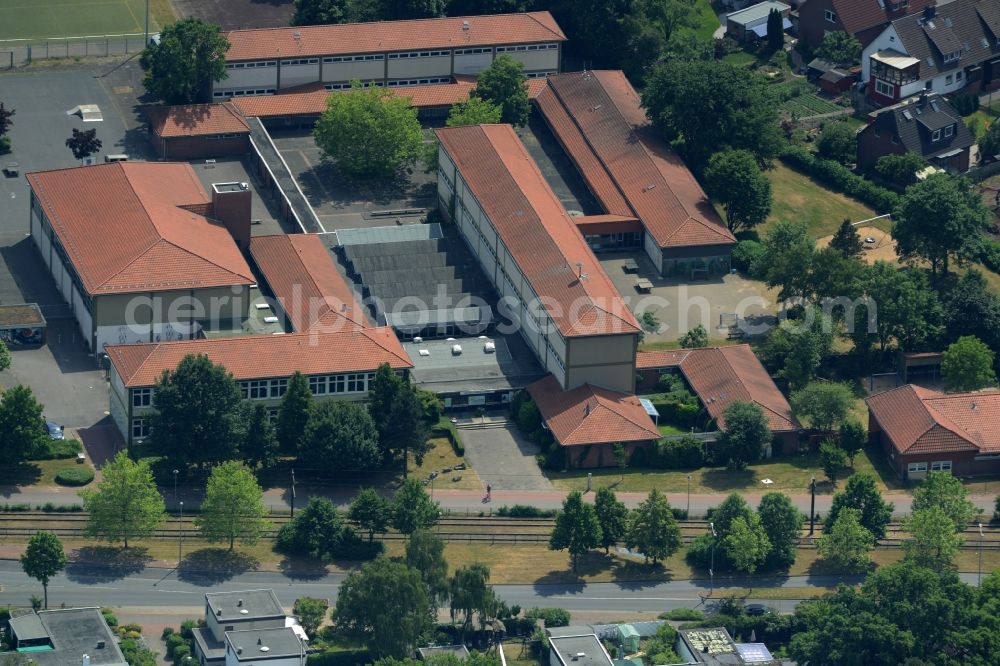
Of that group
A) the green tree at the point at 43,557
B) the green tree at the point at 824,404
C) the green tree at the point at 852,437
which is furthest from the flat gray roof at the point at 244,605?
the green tree at the point at 852,437

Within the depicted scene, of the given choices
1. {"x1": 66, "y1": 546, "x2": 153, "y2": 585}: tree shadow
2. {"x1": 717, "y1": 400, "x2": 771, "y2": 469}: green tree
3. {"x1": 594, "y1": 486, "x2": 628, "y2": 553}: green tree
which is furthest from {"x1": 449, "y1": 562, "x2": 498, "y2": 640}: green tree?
{"x1": 717, "y1": 400, "x2": 771, "y2": 469}: green tree

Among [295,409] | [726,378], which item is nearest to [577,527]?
[295,409]

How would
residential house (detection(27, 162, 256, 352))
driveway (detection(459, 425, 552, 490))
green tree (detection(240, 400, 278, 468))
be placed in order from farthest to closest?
residential house (detection(27, 162, 256, 352))
driveway (detection(459, 425, 552, 490))
green tree (detection(240, 400, 278, 468))

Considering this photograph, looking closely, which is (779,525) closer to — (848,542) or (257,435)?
(848,542)

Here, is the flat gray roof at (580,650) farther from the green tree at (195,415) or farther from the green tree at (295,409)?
the green tree at (195,415)

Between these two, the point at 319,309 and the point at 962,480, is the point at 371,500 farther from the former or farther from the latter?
the point at 962,480

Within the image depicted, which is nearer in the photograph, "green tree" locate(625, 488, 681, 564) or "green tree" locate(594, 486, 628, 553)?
"green tree" locate(625, 488, 681, 564)

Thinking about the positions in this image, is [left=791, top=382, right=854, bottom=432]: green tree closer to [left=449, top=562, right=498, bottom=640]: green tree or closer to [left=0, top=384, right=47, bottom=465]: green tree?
[left=449, top=562, right=498, bottom=640]: green tree
